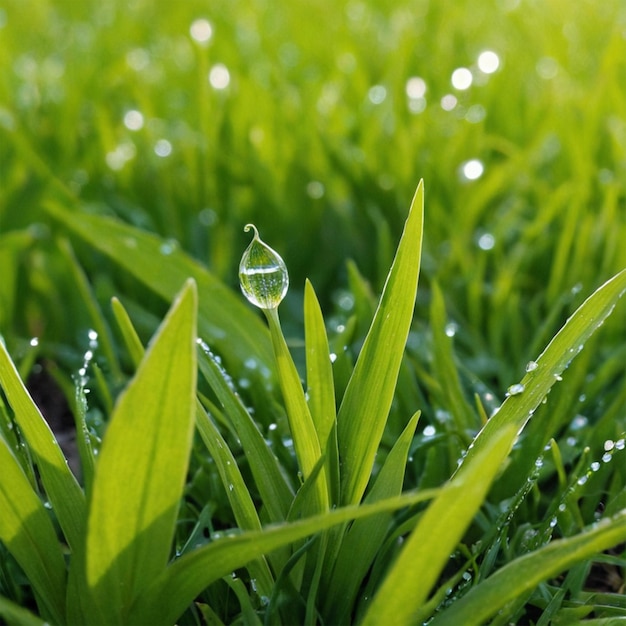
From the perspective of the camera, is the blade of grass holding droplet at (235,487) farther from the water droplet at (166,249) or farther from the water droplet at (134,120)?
the water droplet at (134,120)

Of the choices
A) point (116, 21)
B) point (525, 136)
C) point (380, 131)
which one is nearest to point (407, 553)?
point (380, 131)

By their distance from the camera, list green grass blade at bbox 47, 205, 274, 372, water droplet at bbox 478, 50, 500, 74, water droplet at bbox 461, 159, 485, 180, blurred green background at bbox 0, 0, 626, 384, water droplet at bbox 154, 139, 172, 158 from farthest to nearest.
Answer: water droplet at bbox 478, 50, 500, 74, water droplet at bbox 154, 139, 172, 158, water droplet at bbox 461, 159, 485, 180, blurred green background at bbox 0, 0, 626, 384, green grass blade at bbox 47, 205, 274, 372

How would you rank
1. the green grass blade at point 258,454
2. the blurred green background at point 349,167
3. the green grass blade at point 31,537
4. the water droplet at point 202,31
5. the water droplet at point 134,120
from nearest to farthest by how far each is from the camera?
the green grass blade at point 31,537 → the green grass blade at point 258,454 → the blurred green background at point 349,167 → the water droplet at point 134,120 → the water droplet at point 202,31

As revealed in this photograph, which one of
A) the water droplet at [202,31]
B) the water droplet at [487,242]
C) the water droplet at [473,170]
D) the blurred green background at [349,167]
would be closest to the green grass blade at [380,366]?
the blurred green background at [349,167]

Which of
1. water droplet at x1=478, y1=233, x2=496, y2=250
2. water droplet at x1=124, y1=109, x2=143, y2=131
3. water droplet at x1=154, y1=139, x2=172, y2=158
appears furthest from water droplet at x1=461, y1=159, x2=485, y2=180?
water droplet at x1=124, y1=109, x2=143, y2=131

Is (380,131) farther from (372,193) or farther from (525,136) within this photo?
(525,136)

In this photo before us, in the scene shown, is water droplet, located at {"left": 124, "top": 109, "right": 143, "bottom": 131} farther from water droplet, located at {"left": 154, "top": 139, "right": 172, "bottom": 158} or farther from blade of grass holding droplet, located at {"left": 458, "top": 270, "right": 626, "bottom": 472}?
blade of grass holding droplet, located at {"left": 458, "top": 270, "right": 626, "bottom": 472}
